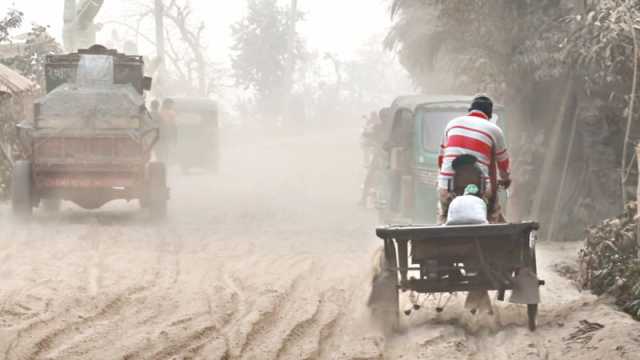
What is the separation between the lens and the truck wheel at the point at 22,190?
632 inches

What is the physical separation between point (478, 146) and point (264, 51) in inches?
2149

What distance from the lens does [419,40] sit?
24750mm

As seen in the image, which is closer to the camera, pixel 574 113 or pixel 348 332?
pixel 348 332

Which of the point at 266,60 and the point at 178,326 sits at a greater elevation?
the point at 266,60

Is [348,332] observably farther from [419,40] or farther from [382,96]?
[382,96]

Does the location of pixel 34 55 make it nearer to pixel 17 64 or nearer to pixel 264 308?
pixel 17 64

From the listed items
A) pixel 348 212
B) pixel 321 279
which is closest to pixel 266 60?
pixel 348 212

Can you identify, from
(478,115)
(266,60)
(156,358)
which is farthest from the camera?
(266,60)

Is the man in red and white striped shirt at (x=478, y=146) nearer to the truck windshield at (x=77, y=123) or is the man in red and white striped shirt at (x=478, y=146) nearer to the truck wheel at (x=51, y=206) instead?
the truck windshield at (x=77, y=123)

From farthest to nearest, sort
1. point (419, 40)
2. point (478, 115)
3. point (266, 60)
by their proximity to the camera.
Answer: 1. point (266, 60)
2. point (419, 40)
3. point (478, 115)

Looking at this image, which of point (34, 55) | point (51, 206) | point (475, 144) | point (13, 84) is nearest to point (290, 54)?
point (34, 55)

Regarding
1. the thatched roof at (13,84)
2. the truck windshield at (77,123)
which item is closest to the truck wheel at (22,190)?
the truck windshield at (77,123)

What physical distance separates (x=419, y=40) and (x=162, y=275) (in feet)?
49.4

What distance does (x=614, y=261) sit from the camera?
9.98 metres
